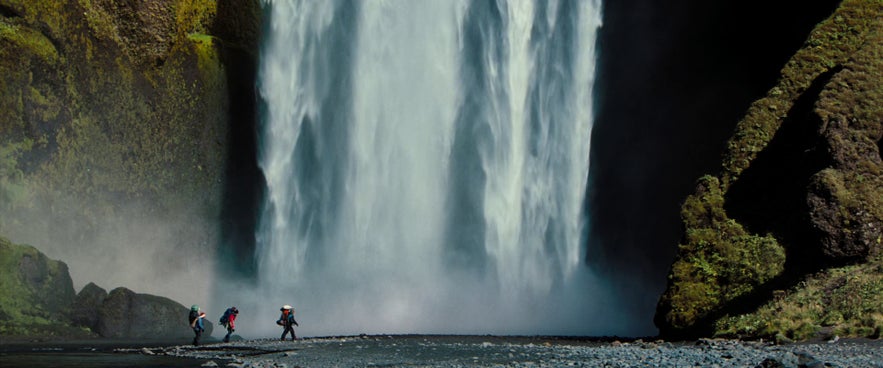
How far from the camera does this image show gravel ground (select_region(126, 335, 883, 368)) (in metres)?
15.4

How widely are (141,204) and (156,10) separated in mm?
8211

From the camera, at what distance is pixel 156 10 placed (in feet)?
130

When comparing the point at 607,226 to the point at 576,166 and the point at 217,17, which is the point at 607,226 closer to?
the point at 576,166

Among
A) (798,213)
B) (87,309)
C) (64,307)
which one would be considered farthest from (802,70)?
(64,307)

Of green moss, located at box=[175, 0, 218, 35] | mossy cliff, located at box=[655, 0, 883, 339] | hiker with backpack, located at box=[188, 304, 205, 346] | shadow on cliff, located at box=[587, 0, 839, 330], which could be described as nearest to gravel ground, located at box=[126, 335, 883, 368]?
hiker with backpack, located at box=[188, 304, 205, 346]

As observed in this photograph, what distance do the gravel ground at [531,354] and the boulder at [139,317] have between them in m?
8.14

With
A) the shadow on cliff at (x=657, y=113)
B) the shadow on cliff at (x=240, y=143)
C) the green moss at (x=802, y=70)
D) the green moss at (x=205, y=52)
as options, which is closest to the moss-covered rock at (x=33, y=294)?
the shadow on cliff at (x=240, y=143)

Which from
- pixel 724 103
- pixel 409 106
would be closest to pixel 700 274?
pixel 724 103

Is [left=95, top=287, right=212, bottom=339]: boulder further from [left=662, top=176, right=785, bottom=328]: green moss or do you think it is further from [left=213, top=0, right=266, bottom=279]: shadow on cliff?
[left=662, top=176, right=785, bottom=328]: green moss

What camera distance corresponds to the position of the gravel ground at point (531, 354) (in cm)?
1537

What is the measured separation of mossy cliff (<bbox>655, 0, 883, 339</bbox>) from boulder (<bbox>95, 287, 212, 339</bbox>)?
16.4 meters

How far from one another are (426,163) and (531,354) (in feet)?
70.5

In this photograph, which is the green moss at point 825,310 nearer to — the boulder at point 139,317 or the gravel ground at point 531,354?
the gravel ground at point 531,354

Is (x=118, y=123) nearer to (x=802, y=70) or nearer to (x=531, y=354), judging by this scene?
(x=531, y=354)
